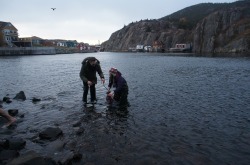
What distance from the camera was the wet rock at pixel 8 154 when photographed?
31.2 feet

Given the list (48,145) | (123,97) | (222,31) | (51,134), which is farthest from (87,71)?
(222,31)

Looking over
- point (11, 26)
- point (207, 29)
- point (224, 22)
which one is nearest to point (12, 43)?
point (11, 26)

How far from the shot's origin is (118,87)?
16.8 m

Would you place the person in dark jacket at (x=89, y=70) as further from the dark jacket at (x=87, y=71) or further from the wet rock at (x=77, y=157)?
the wet rock at (x=77, y=157)

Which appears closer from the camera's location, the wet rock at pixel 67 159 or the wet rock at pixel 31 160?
the wet rock at pixel 31 160

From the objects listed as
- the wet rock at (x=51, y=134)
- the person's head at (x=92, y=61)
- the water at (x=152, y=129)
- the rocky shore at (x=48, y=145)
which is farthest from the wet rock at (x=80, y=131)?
the person's head at (x=92, y=61)

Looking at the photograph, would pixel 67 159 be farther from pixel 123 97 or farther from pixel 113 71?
pixel 123 97

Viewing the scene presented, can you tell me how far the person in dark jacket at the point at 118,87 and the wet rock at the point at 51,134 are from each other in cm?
572

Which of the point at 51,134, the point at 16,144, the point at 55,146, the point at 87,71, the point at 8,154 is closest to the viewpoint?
the point at 8,154

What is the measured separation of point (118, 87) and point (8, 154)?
855cm

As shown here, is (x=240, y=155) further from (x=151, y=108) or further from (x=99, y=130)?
(x=151, y=108)

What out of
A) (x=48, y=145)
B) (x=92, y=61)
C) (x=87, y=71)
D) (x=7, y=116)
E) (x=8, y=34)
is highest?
(x=8, y=34)

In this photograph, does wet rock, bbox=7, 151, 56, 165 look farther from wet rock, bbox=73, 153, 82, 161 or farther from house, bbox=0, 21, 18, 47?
house, bbox=0, 21, 18, 47

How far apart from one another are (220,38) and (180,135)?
157647 millimetres
